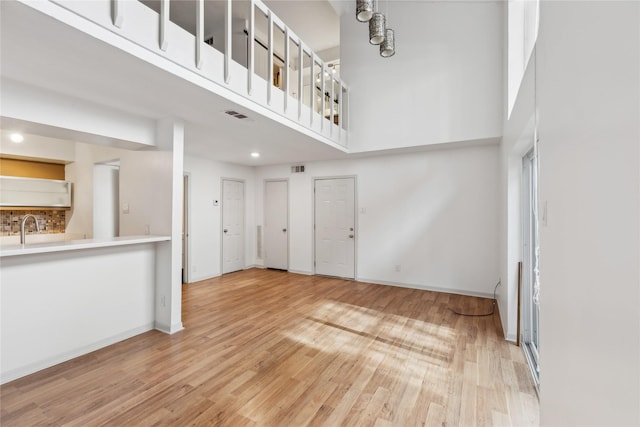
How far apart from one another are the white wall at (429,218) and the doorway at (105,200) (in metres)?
3.92

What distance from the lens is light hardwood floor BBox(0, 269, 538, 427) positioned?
193cm

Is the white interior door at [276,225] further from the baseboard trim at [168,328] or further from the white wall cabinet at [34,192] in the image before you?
the white wall cabinet at [34,192]

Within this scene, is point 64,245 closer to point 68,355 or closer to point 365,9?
point 68,355

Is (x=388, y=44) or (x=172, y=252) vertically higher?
(x=388, y=44)

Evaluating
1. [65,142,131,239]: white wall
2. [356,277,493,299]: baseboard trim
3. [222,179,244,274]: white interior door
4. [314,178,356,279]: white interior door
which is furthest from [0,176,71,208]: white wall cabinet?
[356,277,493,299]: baseboard trim

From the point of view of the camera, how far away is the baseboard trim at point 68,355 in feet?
7.55

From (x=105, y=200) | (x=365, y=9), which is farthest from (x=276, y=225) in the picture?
(x=365, y=9)

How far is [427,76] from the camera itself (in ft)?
14.9

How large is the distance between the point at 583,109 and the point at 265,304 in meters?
4.04

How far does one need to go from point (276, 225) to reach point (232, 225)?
3.25 ft

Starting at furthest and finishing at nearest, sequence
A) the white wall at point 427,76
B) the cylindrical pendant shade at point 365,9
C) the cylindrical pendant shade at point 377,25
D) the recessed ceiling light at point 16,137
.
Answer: the recessed ceiling light at point 16,137, the white wall at point 427,76, the cylindrical pendant shade at point 377,25, the cylindrical pendant shade at point 365,9

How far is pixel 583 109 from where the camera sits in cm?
100

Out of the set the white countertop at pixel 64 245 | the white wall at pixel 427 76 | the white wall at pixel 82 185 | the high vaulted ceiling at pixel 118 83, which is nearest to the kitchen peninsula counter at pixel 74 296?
the white countertop at pixel 64 245

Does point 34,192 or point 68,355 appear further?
point 34,192
